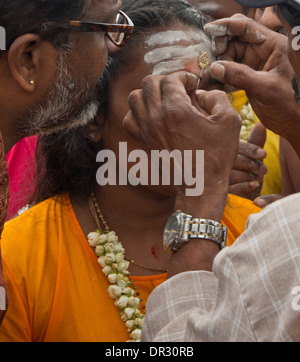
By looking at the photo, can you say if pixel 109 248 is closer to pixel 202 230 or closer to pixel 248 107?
pixel 202 230

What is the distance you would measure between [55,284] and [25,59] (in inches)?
32.3

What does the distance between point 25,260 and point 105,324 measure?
1.20 ft

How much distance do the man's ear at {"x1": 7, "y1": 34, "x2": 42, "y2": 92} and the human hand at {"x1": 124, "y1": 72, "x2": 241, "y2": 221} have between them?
0.37 m

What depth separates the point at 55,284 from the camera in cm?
217

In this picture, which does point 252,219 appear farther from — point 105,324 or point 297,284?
point 105,324

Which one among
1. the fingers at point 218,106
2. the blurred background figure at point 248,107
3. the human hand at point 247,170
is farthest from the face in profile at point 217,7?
the fingers at point 218,106

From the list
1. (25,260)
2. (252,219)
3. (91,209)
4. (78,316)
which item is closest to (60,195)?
(91,209)

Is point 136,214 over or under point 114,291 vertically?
over

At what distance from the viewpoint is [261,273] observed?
4.18ft

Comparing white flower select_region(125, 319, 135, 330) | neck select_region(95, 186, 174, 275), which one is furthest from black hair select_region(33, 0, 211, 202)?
white flower select_region(125, 319, 135, 330)

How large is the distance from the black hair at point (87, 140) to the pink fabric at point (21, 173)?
0.54 feet

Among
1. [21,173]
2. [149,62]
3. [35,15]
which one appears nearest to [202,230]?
[35,15]

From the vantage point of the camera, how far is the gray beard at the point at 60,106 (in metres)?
1.85

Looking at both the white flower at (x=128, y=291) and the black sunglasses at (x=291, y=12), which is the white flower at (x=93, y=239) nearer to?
the white flower at (x=128, y=291)
